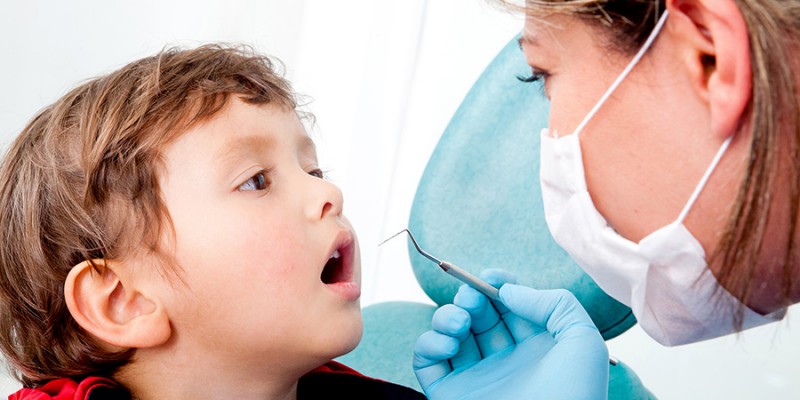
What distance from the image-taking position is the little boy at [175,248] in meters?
1.13

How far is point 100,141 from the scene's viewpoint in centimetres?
115

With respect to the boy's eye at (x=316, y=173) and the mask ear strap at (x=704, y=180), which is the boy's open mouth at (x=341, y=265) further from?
the mask ear strap at (x=704, y=180)

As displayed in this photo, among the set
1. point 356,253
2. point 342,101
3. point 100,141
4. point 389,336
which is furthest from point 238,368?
point 342,101

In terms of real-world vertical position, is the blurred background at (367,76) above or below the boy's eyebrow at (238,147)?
below

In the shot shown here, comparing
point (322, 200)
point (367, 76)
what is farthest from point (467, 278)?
point (367, 76)

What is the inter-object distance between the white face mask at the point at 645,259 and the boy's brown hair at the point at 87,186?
45cm

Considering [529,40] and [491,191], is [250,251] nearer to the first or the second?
[529,40]

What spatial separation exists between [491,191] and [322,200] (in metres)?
0.61

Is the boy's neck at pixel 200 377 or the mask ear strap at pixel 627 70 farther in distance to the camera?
the boy's neck at pixel 200 377

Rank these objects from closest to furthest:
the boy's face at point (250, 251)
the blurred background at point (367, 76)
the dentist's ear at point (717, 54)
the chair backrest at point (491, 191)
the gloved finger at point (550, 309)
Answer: the dentist's ear at point (717, 54), the boy's face at point (250, 251), the gloved finger at point (550, 309), the chair backrest at point (491, 191), the blurred background at point (367, 76)

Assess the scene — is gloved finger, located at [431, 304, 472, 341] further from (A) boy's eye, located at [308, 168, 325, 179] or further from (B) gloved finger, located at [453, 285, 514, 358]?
(A) boy's eye, located at [308, 168, 325, 179]

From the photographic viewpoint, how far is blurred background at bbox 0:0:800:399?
6.59 feet

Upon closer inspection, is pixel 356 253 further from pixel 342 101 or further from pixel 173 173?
pixel 342 101

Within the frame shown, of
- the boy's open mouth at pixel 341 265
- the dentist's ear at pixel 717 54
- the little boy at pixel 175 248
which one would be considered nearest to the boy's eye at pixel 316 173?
the little boy at pixel 175 248
